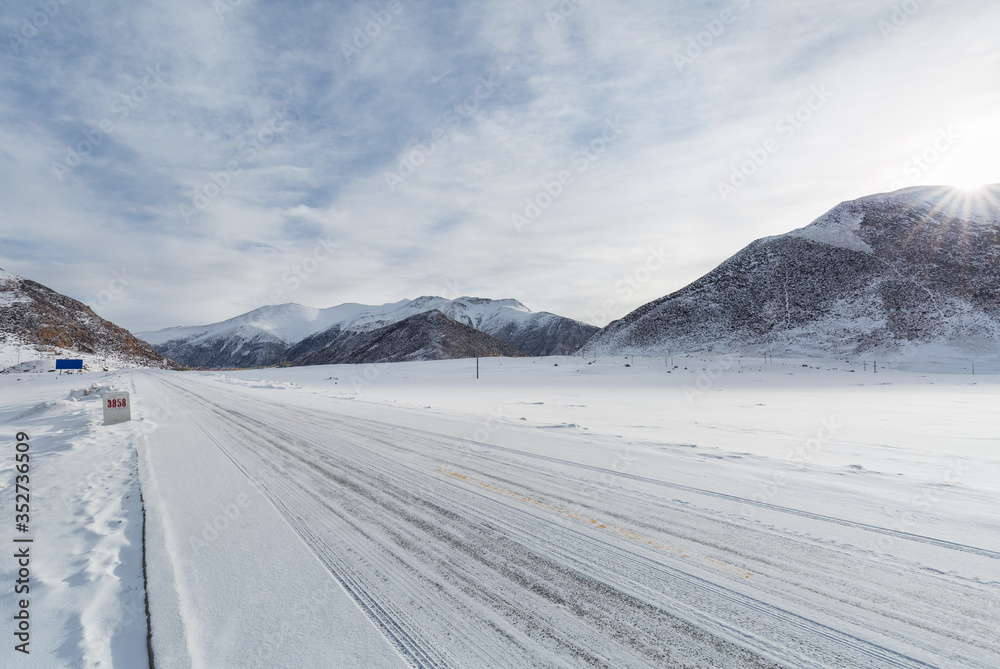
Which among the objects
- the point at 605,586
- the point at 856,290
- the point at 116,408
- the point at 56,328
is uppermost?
the point at 56,328

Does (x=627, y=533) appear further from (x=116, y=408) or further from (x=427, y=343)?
(x=427, y=343)

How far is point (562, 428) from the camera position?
13.4 meters

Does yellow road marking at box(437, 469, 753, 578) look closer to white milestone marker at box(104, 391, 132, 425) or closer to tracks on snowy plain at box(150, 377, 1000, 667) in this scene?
tracks on snowy plain at box(150, 377, 1000, 667)

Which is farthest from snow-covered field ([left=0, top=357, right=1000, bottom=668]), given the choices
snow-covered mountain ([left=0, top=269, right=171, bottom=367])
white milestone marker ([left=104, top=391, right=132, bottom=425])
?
snow-covered mountain ([left=0, top=269, right=171, bottom=367])

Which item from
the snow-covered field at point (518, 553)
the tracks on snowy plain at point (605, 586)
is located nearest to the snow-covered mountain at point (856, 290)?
the snow-covered field at point (518, 553)

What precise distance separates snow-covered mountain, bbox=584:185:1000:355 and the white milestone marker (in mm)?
78319

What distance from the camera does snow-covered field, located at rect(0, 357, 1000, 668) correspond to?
11.0ft

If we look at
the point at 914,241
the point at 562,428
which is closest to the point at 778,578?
the point at 562,428

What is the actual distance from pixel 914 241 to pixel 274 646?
109554 mm

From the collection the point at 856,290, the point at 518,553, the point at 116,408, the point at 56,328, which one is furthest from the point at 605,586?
the point at 56,328

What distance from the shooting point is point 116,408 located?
1498 cm

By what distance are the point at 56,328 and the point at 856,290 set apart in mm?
167563

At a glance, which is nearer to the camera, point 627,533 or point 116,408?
point 627,533

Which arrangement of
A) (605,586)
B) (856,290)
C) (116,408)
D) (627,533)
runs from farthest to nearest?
1. (856,290)
2. (116,408)
3. (627,533)
4. (605,586)
